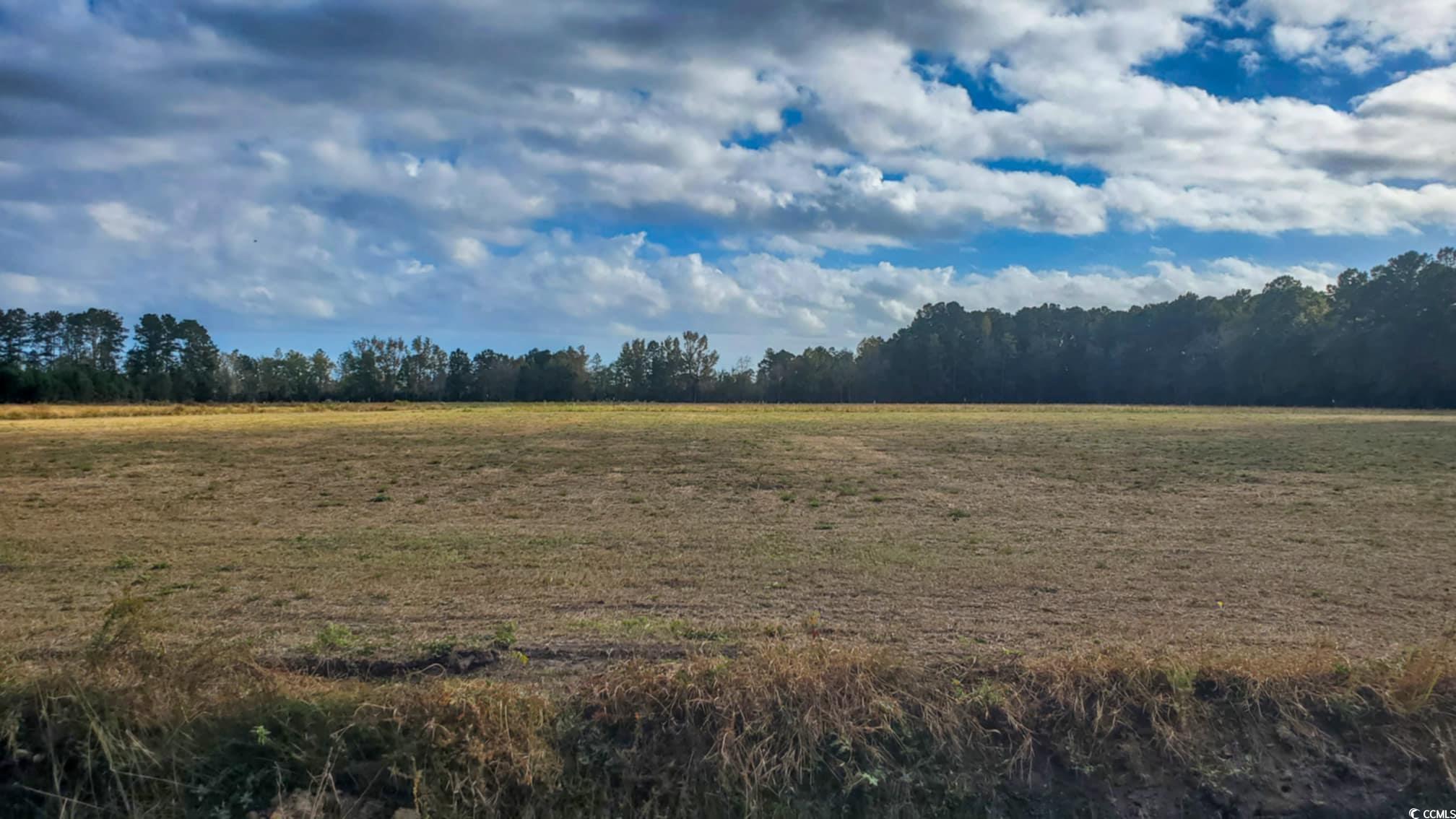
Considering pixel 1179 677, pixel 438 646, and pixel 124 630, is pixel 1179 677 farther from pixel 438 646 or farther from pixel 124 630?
pixel 124 630

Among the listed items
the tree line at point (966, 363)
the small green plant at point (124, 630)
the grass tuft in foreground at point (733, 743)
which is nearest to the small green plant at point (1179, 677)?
the grass tuft in foreground at point (733, 743)

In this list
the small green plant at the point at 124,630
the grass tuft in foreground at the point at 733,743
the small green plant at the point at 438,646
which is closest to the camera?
the grass tuft in foreground at the point at 733,743

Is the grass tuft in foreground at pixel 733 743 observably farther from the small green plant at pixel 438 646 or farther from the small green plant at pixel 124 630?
the small green plant at pixel 438 646

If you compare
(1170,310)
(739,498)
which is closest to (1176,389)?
(1170,310)

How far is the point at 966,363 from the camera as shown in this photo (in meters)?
123

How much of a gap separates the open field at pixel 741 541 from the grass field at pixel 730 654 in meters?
0.10

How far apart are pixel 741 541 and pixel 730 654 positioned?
705cm

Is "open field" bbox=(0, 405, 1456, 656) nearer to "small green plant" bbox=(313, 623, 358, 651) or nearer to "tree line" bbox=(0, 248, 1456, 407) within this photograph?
"small green plant" bbox=(313, 623, 358, 651)

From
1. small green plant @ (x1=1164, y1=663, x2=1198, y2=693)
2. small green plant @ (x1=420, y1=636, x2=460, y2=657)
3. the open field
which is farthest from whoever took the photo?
the open field

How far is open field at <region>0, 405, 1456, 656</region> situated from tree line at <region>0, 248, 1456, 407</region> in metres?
73.1

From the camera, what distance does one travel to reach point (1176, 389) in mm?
106688

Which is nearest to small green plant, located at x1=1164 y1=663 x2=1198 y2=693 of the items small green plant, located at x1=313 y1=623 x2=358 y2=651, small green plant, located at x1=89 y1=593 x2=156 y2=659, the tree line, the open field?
the open field

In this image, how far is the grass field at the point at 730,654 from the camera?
5.46m

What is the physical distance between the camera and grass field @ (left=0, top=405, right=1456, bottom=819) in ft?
17.9
